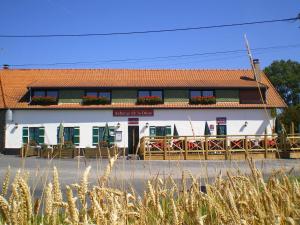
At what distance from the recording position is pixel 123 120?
1075 inches

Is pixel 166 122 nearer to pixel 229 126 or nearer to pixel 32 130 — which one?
pixel 229 126

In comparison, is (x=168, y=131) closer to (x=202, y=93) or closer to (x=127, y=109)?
(x=127, y=109)

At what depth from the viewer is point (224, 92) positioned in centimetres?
2889

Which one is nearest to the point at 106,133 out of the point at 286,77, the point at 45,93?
the point at 45,93

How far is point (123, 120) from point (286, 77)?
36.8 metres

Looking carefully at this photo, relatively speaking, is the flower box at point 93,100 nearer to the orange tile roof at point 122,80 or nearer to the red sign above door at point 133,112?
the orange tile roof at point 122,80

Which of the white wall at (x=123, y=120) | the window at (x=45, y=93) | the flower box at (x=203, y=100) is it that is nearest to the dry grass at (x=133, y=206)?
the white wall at (x=123, y=120)

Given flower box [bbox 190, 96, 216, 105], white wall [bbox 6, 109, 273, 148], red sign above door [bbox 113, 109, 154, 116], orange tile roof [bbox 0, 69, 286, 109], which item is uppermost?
orange tile roof [bbox 0, 69, 286, 109]

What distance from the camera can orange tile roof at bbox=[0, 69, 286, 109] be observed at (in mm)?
28125

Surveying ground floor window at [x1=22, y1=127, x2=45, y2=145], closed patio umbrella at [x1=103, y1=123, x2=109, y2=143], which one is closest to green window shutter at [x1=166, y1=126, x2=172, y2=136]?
closed patio umbrella at [x1=103, y1=123, x2=109, y2=143]

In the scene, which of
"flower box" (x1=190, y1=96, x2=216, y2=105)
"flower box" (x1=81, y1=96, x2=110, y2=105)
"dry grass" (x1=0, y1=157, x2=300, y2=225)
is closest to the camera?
"dry grass" (x1=0, y1=157, x2=300, y2=225)

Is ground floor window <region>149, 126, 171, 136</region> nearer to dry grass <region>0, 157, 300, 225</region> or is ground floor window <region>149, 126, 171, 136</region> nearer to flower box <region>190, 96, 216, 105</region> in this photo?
flower box <region>190, 96, 216, 105</region>

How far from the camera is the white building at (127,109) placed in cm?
2708

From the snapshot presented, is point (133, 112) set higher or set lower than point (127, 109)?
lower
